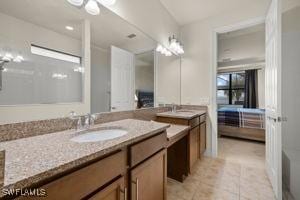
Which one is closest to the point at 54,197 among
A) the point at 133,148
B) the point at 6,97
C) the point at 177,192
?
the point at 133,148

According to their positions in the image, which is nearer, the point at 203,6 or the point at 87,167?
the point at 87,167

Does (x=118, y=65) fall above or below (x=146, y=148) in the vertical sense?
above

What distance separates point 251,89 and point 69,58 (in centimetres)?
550

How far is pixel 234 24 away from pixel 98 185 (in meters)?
3.01

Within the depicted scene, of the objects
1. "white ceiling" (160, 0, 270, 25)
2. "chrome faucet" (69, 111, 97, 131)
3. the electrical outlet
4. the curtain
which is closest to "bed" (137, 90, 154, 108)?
"chrome faucet" (69, 111, 97, 131)

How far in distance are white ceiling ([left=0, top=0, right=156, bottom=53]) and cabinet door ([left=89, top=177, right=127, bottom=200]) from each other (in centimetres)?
112

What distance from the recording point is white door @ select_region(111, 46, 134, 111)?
5.42ft

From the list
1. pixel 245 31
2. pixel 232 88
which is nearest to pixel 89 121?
pixel 245 31

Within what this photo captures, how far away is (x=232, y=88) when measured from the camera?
224 inches

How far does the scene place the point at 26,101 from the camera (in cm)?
97

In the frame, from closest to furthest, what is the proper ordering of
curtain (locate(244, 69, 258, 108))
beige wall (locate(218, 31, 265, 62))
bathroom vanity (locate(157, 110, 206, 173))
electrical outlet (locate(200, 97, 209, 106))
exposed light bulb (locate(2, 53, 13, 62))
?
exposed light bulb (locate(2, 53, 13, 62))
bathroom vanity (locate(157, 110, 206, 173))
electrical outlet (locate(200, 97, 209, 106))
beige wall (locate(218, 31, 265, 62))
curtain (locate(244, 69, 258, 108))

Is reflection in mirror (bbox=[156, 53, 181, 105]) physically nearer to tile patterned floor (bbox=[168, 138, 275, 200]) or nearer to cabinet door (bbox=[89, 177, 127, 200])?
tile patterned floor (bbox=[168, 138, 275, 200])

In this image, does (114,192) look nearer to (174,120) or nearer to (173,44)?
(174,120)

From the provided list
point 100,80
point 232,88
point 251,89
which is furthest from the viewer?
point 232,88
